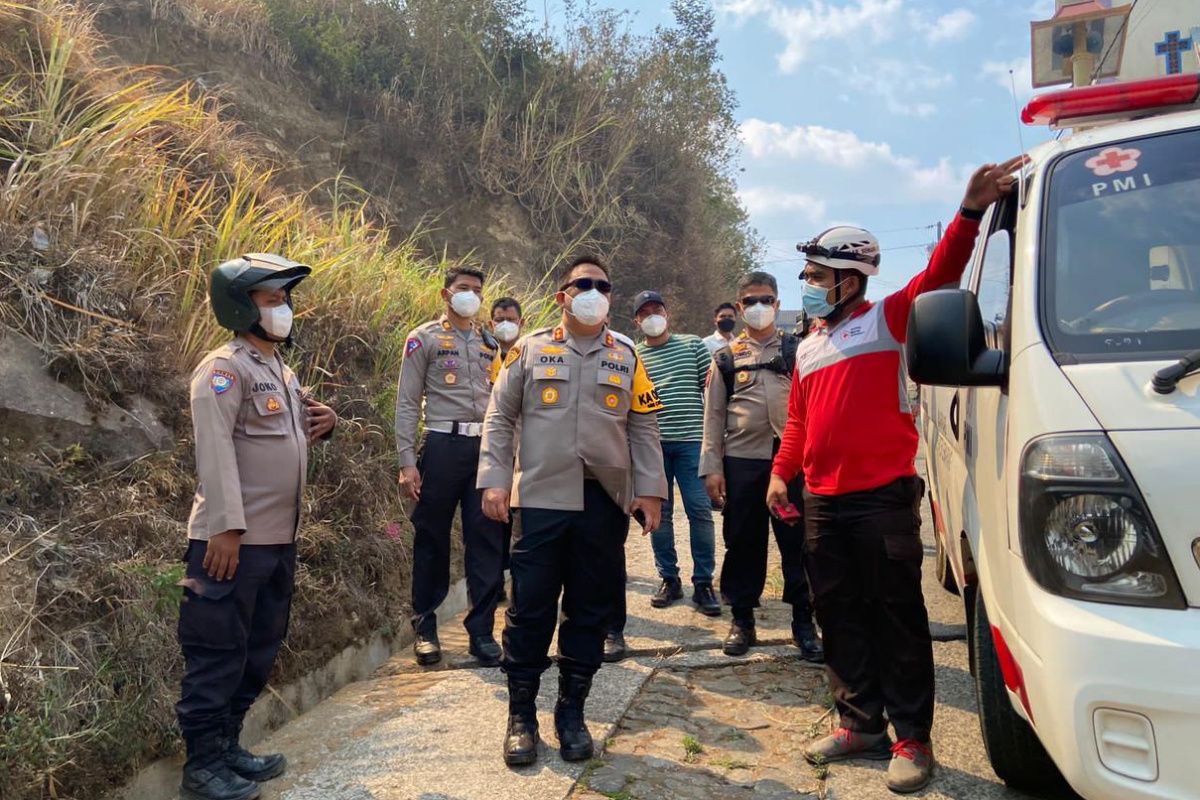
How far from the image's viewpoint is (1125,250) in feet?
7.58

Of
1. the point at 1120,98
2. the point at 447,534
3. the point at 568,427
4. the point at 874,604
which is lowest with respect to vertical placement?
the point at 874,604

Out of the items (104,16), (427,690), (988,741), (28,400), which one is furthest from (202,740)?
(104,16)

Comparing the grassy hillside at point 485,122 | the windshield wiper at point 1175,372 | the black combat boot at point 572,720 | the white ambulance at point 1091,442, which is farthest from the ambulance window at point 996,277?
the grassy hillside at point 485,122

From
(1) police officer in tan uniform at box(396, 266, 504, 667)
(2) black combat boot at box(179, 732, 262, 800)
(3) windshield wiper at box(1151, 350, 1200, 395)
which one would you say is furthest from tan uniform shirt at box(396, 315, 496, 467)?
(3) windshield wiper at box(1151, 350, 1200, 395)

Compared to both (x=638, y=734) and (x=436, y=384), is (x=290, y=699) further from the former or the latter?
(x=436, y=384)

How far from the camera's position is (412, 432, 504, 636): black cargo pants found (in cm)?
468

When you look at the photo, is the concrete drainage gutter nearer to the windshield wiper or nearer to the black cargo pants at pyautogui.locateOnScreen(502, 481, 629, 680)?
the black cargo pants at pyautogui.locateOnScreen(502, 481, 629, 680)

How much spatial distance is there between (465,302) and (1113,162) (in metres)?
3.26

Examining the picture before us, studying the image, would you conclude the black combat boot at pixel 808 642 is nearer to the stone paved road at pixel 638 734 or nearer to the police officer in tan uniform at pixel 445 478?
the stone paved road at pixel 638 734

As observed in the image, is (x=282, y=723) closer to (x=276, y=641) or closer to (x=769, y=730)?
(x=276, y=641)

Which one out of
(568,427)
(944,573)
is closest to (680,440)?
(944,573)

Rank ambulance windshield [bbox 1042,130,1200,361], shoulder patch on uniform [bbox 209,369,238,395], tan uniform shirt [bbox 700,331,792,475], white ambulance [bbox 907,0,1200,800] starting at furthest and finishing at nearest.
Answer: tan uniform shirt [bbox 700,331,792,475], shoulder patch on uniform [bbox 209,369,238,395], ambulance windshield [bbox 1042,130,1200,361], white ambulance [bbox 907,0,1200,800]

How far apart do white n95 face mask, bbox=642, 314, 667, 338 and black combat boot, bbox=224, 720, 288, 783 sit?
10.9 ft

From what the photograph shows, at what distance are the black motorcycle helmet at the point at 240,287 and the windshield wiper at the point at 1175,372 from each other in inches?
111
